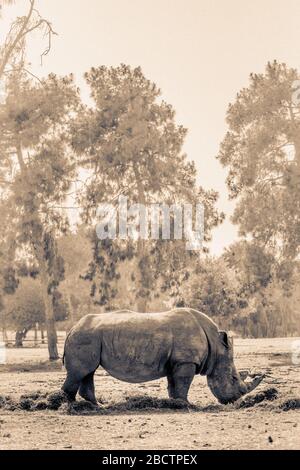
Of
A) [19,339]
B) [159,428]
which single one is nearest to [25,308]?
[19,339]

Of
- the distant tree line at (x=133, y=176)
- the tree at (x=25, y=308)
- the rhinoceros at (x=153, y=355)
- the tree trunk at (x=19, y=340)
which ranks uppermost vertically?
the distant tree line at (x=133, y=176)

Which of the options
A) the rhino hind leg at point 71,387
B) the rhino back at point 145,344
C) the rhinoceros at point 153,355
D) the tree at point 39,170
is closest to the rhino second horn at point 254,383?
the rhinoceros at point 153,355

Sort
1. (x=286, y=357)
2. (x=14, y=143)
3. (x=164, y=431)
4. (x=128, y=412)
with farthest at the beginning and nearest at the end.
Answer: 1. (x=14, y=143)
2. (x=286, y=357)
3. (x=128, y=412)
4. (x=164, y=431)

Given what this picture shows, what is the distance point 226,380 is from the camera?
14195 mm

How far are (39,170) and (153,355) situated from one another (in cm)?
1982

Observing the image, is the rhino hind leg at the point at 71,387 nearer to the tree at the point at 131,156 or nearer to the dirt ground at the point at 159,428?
the dirt ground at the point at 159,428

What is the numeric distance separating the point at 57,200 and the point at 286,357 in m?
11.3

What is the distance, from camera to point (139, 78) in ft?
118

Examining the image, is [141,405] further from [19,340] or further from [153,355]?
[19,340]

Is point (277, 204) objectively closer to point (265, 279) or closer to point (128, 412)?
point (265, 279)

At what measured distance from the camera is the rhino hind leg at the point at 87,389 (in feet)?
47.1

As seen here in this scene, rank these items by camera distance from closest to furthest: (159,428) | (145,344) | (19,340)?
(159,428)
(145,344)
(19,340)

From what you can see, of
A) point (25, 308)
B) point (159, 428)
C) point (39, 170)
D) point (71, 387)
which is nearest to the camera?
point (159, 428)
